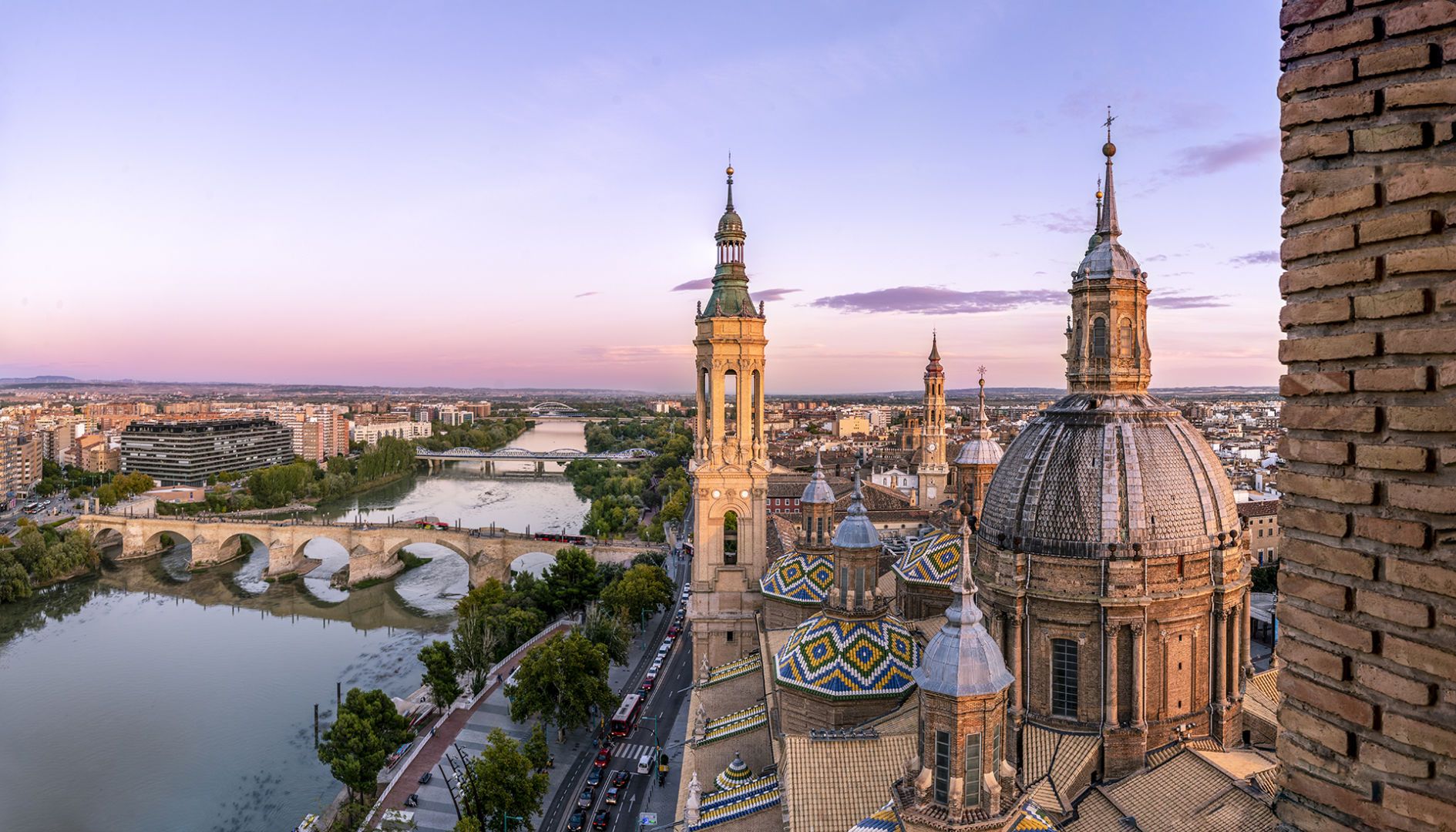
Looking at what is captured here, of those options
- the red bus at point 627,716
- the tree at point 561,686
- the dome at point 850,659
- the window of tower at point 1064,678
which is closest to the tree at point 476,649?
the tree at point 561,686

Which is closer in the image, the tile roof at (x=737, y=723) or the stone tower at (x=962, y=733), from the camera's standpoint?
the stone tower at (x=962, y=733)

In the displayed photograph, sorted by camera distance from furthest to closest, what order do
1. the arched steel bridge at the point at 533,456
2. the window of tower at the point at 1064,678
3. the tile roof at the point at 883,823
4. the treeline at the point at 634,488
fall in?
1. the arched steel bridge at the point at 533,456
2. the treeline at the point at 634,488
3. the window of tower at the point at 1064,678
4. the tile roof at the point at 883,823

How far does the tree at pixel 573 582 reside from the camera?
1265 inches

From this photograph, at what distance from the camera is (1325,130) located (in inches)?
112

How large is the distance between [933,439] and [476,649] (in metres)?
24.0

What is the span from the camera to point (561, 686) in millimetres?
20969

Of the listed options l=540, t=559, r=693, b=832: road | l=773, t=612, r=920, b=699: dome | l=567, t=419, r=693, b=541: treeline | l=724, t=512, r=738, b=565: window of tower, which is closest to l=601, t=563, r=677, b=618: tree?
l=540, t=559, r=693, b=832: road

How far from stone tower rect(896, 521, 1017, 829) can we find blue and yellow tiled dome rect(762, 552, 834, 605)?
8.46 m

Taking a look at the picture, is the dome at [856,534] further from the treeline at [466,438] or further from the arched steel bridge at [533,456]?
the treeline at [466,438]

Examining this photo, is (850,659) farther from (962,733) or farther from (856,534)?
(962,733)

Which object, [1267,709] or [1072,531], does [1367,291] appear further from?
[1267,709]

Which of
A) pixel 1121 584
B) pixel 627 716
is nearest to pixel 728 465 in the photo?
pixel 627 716

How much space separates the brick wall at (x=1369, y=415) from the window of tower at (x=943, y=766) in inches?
247

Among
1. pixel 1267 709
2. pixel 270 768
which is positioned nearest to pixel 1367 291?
pixel 1267 709
